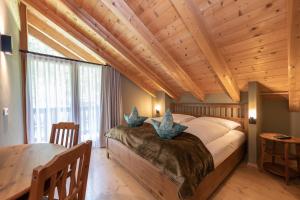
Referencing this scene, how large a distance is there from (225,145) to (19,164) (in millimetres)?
2495

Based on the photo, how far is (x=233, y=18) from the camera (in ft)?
6.09

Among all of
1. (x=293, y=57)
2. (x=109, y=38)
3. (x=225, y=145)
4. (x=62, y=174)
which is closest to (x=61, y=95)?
(x=109, y=38)

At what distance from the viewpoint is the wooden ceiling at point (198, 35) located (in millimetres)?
1789

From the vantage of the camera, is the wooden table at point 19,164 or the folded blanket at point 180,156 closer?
the wooden table at point 19,164

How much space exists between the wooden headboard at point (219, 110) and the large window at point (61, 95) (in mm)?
2462

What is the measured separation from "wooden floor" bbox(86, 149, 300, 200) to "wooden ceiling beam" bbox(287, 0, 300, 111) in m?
1.28

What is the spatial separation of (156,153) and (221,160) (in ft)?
3.21

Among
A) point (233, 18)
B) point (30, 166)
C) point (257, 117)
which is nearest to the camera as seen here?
point (30, 166)

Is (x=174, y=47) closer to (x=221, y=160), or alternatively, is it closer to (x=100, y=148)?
(x=221, y=160)

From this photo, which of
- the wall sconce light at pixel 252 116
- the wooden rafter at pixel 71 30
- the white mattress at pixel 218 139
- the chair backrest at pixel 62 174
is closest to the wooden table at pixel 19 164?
the chair backrest at pixel 62 174

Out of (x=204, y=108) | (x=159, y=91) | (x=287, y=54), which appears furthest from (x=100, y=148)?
(x=287, y=54)

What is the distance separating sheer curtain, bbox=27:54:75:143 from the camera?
3094 mm

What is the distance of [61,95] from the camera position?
348 cm

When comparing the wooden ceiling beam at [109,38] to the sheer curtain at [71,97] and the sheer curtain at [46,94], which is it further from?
the sheer curtain at [46,94]
